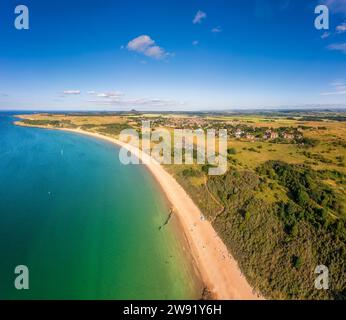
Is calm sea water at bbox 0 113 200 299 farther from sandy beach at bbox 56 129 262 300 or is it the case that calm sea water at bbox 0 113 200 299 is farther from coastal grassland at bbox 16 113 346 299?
coastal grassland at bbox 16 113 346 299

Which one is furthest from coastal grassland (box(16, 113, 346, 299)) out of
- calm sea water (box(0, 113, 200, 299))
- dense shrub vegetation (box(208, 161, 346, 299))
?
calm sea water (box(0, 113, 200, 299))

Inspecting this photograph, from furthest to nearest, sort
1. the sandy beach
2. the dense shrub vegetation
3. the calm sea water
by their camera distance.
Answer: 1. the calm sea water
2. the sandy beach
3. the dense shrub vegetation

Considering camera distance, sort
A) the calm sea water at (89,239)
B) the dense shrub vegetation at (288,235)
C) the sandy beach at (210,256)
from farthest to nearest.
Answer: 1. the calm sea water at (89,239)
2. the sandy beach at (210,256)
3. the dense shrub vegetation at (288,235)

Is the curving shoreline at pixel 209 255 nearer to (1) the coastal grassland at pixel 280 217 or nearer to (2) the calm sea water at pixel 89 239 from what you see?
(1) the coastal grassland at pixel 280 217

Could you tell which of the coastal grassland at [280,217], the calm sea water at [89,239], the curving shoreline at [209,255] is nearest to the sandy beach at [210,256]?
the curving shoreline at [209,255]

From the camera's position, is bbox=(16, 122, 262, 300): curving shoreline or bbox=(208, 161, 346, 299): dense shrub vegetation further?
bbox=(16, 122, 262, 300): curving shoreline

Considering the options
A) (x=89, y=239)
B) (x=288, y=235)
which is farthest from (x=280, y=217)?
(x=89, y=239)

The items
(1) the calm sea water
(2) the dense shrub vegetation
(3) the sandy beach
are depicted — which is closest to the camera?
(2) the dense shrub vegetation
